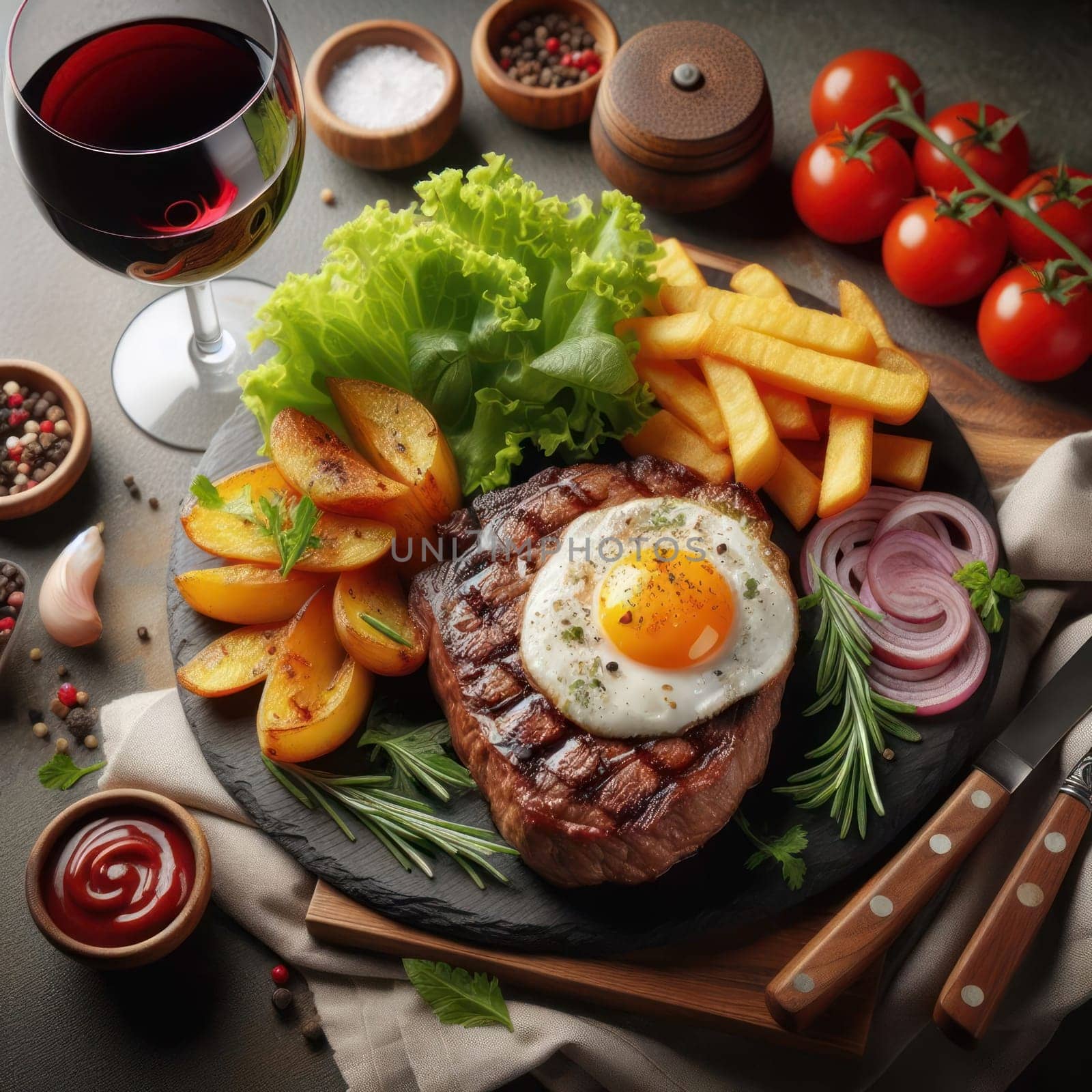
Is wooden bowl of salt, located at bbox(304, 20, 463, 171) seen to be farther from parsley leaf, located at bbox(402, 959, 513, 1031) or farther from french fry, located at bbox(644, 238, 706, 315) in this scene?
parsley leaf, located at bbox(402, 959, 513, 1031)

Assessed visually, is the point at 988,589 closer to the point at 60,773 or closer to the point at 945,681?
the point at 945,681

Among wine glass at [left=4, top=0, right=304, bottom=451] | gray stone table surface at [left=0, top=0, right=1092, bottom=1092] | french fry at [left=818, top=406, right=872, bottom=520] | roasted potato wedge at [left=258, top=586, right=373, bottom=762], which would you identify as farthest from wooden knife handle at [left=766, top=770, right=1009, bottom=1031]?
wine glass at [left=4, top=0, right=304, bottom=451]

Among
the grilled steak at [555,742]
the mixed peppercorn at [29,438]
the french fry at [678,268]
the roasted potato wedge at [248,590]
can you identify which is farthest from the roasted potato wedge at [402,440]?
the mixed peppercorn at [29,438]

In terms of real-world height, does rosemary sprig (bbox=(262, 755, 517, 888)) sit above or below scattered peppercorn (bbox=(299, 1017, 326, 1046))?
above

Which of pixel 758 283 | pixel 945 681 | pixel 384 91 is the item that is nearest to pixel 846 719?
pixel 945 681

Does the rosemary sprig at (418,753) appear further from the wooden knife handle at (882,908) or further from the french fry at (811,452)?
the french fry at (811,452)

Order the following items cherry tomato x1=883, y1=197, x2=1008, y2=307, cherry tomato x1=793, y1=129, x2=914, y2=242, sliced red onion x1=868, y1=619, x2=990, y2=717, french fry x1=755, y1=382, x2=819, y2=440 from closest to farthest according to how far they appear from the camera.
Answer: sliced red onion x1=868, y1=619, x2=990, y2=717 < french fry x1=755, y1=382, x2=819, y2=440 < cherry tomato x1=883, y1=197, x2=1008, y2=307 < cherry tomato x1=793, y1=129, x2=914, y2=242
